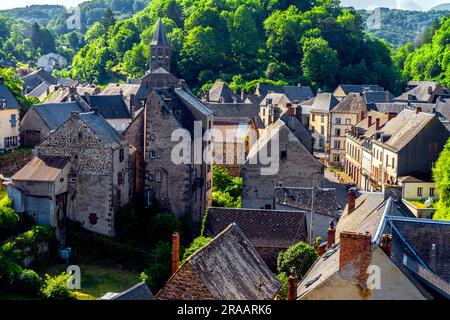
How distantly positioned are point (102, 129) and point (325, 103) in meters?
46.0

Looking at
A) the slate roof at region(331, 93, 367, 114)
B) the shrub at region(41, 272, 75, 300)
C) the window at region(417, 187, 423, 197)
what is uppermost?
the slate roof at region(331, 93, 367, 114)

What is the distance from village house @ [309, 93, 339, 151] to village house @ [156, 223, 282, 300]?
5745 cm

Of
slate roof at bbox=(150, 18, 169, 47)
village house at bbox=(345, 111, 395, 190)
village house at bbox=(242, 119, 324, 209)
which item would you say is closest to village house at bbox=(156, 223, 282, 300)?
village house at bbox=(242, 119, 324, 209)

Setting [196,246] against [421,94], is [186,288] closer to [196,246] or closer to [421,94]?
[196,246]

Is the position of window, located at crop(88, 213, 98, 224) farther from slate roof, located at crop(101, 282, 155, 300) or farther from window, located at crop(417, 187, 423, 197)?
window, located at crop(417, 187, 423, 197)

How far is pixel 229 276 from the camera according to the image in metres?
21.2

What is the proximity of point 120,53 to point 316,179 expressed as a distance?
92488 mm

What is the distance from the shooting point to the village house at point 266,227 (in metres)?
34.4

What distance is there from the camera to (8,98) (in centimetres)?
5381

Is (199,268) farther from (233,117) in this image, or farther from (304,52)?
(304,52)

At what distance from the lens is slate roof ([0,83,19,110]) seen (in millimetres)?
53325

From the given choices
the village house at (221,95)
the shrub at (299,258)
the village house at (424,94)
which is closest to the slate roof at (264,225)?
the shrub at (299,258)
